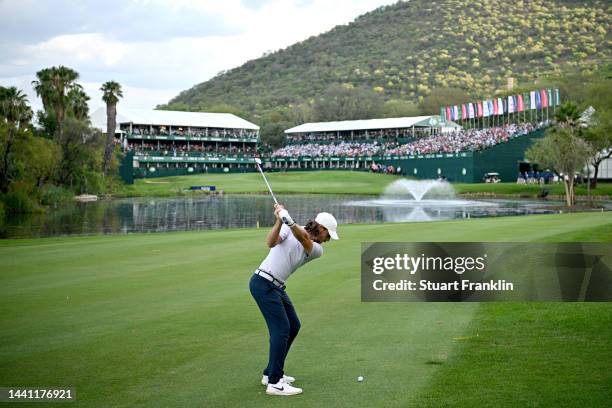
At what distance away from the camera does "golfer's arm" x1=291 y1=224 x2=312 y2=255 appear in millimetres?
9288

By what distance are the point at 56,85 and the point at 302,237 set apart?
9484 cm

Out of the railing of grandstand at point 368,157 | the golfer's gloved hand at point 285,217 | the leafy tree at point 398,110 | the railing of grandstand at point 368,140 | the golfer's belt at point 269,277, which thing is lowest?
the golfer's belt at point 269,277

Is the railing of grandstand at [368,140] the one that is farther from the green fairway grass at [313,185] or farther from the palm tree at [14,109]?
the palm tree at [14,109]

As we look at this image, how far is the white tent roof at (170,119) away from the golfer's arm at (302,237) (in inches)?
5259

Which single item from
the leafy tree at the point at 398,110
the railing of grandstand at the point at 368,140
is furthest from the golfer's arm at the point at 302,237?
the leafy tree at the point at 398,110

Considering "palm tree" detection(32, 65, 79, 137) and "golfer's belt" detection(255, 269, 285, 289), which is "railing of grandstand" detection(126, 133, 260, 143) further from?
"golfer's belt" detection(255, 269, 285, 289)

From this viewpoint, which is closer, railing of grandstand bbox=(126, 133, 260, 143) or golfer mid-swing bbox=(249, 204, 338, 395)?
golfer mid-swing bbox=(249, 204, 338, 395)

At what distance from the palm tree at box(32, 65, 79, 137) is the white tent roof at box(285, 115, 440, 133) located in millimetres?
57106

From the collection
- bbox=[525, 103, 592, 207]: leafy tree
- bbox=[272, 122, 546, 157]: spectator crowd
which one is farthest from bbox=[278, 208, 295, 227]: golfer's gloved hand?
bbox=[272, 122, 546, 157]: spectator crowd

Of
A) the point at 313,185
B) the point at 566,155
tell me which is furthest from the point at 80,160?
the point at 566,155

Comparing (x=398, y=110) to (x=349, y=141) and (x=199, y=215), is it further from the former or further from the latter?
(x=199, y=215)

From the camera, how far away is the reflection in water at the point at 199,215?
48.7 metres

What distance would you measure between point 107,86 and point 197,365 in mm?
101220

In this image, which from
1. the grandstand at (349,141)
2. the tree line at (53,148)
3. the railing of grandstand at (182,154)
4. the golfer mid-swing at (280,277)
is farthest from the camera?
the grandstand at (349,141)
